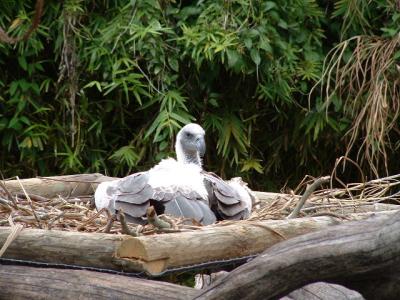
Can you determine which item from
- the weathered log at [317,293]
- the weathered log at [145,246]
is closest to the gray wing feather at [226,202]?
the weathered log at [317,293]

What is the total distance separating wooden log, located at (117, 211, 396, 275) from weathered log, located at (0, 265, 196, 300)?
6 cm

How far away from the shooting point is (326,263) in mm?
2400

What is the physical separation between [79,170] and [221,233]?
3.07m

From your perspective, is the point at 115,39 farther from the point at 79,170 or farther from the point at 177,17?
the point at 79,170

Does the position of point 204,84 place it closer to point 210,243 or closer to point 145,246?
point 210,243

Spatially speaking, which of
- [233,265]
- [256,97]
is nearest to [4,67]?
[256,97]

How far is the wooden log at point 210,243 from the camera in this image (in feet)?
9.19

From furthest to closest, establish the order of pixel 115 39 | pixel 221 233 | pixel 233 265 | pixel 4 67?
1. pixel 4 67
2. pixel 115 39
3. pixel 233 265
4. pixel 221 233

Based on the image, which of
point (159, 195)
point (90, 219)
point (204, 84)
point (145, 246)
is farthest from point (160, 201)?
point (204, 84)

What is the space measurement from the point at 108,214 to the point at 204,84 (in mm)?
2899

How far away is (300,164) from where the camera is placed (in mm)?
6047

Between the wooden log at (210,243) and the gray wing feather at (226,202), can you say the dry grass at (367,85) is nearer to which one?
the gray wing feather at (226,202)

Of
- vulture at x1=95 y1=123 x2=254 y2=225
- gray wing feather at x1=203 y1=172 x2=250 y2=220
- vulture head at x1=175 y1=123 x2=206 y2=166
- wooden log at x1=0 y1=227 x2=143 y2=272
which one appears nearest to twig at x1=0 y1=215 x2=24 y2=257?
wooden log at x1=0 y1=227 x2=143 y2=272

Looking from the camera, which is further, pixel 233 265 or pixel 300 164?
pixel 300 164
